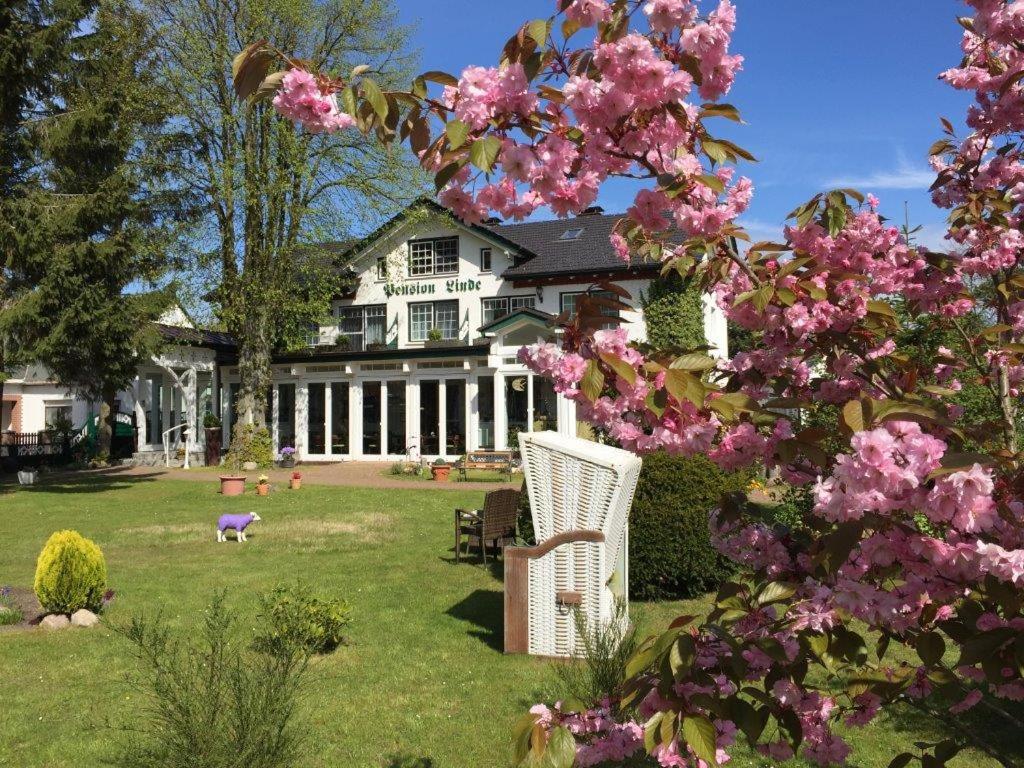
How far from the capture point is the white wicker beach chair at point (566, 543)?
628 centimetres

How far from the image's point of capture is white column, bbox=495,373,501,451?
25516 mm

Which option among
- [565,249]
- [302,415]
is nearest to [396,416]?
[302,415]

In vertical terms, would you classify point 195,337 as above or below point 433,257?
below

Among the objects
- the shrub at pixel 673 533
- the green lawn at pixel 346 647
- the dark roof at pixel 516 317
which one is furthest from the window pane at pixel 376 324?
the shrub at pixel 673 533

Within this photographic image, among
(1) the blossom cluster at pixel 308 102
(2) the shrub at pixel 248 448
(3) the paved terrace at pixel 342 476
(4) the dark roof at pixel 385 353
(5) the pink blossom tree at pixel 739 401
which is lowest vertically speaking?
(3) the paved terrace at pixel 342 476

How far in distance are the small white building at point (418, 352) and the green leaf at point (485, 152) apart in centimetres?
2310

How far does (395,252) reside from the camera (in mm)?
29266

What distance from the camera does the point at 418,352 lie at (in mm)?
27000

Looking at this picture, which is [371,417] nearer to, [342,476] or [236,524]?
[342,476]

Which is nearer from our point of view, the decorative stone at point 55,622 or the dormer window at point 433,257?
the decorative stone at point 55,622

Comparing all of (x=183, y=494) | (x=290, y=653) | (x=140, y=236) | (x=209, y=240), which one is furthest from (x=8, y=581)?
(x=209, y=240)

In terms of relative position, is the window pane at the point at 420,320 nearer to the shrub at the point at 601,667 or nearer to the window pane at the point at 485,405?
the window pane at the point at 485,405

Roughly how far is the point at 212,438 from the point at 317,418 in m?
3.82

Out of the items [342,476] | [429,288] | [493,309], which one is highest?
[429,288]
